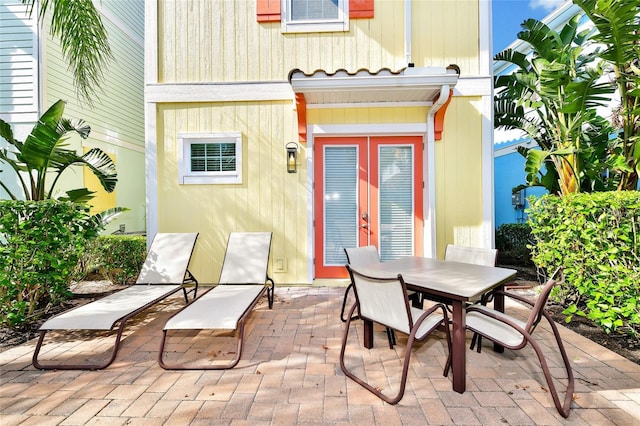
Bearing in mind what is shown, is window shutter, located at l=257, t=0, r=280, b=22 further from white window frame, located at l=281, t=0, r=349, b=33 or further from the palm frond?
the palm frond

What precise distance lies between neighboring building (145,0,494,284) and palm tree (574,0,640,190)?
164 centimetres

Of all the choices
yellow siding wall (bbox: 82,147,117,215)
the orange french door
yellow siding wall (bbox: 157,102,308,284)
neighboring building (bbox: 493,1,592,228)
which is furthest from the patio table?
yellow siding wall (bbox: 82,147,117,215)

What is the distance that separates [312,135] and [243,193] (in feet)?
5.62

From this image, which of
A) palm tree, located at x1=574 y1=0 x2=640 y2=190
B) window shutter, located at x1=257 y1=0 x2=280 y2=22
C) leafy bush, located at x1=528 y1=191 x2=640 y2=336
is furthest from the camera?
A: window shutter, located at x1=257 y1=0 x2=280 y2=22

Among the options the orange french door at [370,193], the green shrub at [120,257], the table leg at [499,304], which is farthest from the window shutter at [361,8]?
the green shrub at [120,257]

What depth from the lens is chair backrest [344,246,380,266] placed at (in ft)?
12.0

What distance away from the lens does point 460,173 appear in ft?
16.8

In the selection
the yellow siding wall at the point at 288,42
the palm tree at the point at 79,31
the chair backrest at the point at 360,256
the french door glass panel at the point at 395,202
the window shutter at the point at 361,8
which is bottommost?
the chair backrest at the point at 360,256

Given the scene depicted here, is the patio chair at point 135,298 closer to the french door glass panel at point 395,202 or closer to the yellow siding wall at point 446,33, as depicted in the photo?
the french door glass panel at point 395,202

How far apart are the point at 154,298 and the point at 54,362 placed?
103 centimetres

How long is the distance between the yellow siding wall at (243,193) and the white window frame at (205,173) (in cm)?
10

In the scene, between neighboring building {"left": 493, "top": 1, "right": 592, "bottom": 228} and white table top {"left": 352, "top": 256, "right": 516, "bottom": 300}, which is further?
neighboring building {"left": 493, "top": 1, "right": 592, "bottom": 228}

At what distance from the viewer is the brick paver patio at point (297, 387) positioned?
6.79 feet

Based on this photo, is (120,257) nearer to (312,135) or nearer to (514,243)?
(312,135)
